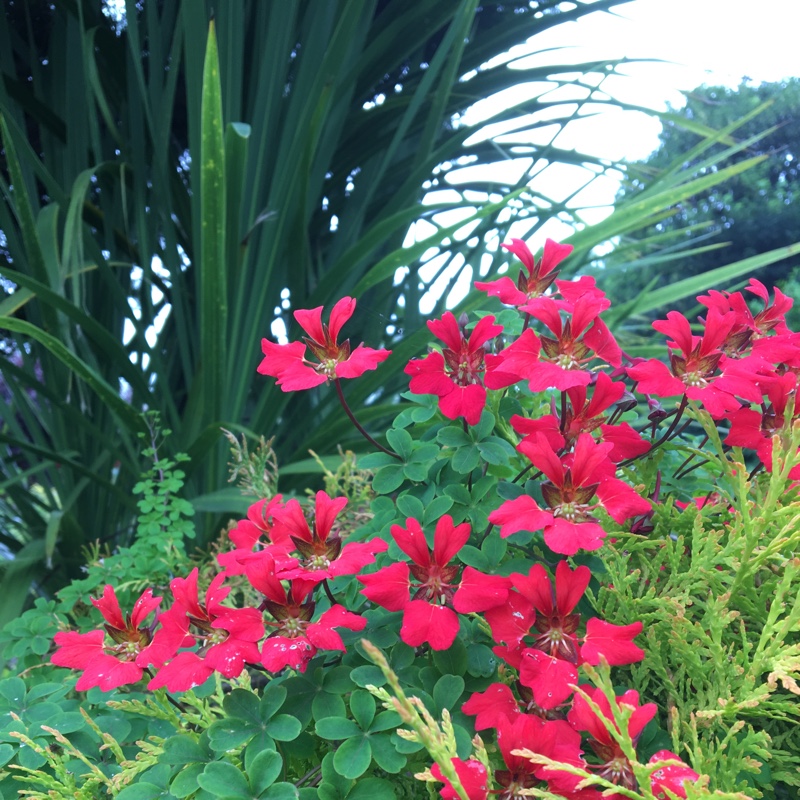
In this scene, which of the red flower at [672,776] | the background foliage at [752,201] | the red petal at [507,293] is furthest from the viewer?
the background foliage at [752,201]

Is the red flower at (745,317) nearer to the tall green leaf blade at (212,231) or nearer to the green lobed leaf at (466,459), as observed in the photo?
the green lobed leaf at (466,459)

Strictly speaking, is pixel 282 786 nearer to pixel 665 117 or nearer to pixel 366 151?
pixel 366 151

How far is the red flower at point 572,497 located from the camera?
413 millimetres

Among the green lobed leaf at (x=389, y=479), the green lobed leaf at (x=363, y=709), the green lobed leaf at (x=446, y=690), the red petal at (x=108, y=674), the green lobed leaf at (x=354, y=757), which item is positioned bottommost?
the green lobed leaf at (x=354, y=757)

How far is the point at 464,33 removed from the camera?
57.1 inches

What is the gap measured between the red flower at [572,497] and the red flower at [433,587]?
0.13 ft

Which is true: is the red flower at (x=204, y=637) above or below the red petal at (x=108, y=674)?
above

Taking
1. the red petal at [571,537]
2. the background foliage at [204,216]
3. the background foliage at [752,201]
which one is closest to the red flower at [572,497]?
the red petal at [571,537]

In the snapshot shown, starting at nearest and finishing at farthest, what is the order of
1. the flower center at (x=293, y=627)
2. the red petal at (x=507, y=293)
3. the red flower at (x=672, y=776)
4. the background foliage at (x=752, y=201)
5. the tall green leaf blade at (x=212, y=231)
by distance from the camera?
the red flower at (x=672, y=776) < the flower center at (x=293, y=627) < the red petal at (x=507, y=293) < the tall green leaf blade at (x=212, y=231) < the background foliage at (x=752, y=201)

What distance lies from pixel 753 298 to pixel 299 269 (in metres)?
6.34

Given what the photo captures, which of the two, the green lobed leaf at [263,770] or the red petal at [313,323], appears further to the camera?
the red petal at [313,323]

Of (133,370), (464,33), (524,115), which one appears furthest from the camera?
(524,115)

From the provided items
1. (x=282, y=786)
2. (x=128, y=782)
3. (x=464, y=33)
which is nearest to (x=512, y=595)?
(x=282, y=786)

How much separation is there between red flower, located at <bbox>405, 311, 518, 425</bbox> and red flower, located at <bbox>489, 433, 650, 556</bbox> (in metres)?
0.06
